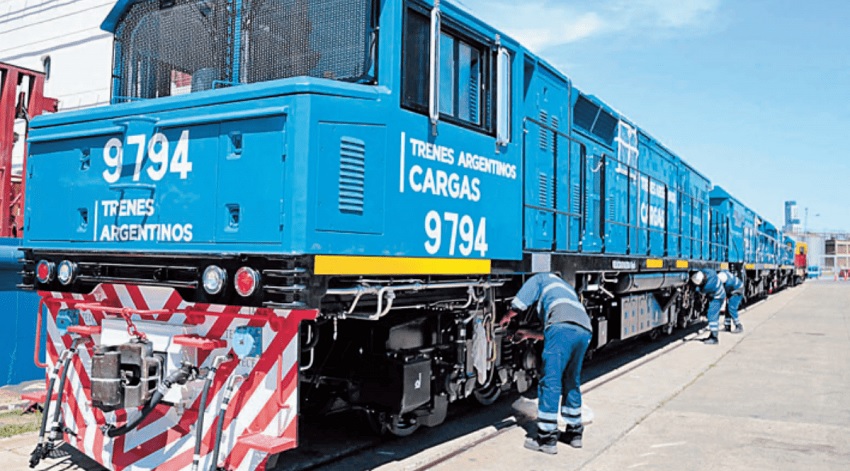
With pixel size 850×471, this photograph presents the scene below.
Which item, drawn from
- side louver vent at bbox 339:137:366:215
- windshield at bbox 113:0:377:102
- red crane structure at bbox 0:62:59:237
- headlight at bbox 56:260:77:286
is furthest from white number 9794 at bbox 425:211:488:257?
red crane structure at bbox 0:62:59:237

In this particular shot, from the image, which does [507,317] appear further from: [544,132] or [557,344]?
[544,132]

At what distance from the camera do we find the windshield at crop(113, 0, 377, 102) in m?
4.32

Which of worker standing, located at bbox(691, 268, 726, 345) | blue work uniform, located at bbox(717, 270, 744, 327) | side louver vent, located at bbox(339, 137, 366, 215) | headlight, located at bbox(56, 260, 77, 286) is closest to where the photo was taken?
side louver vent, located at bbox(339, 137, 366, 215)

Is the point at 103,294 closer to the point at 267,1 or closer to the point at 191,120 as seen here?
the point at 191,120

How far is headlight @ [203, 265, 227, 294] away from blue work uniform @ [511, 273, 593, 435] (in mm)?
2555

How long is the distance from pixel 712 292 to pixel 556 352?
29.1 ft

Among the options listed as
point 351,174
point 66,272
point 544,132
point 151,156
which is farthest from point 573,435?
point 66,272

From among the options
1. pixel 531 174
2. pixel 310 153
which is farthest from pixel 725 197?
pixel 310 153

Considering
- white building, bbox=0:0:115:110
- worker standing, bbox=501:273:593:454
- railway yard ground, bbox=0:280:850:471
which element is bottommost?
railway yard ground, bbox=0:280:850:471

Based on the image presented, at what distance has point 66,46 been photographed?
1159 cm

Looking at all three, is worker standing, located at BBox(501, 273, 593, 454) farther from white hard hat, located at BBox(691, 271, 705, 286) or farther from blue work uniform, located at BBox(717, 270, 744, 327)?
blue work uniform, located at BBox(717, 270, 744, 327)

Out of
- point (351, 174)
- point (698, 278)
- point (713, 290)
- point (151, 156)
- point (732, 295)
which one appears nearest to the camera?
point (351, 174)

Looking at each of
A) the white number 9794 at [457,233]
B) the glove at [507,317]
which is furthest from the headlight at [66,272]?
the glove at [507,317]

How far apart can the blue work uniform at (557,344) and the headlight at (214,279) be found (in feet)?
8.38
